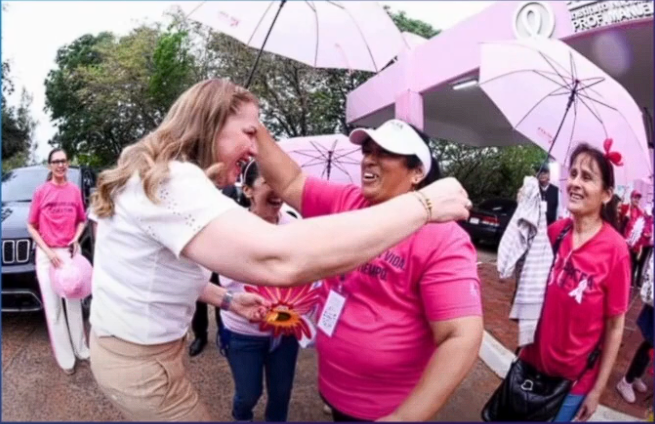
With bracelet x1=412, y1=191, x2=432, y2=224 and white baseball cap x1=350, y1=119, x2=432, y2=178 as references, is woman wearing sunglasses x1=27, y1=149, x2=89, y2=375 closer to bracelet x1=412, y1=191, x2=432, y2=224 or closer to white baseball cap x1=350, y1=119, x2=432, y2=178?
white baseball cap x1=350, y1=119, x2=432, y2=178

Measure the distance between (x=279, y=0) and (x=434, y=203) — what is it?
2.00 feet

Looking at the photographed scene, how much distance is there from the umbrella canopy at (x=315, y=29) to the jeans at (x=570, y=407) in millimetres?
991

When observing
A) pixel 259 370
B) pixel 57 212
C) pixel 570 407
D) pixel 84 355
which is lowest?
pixel 259 370

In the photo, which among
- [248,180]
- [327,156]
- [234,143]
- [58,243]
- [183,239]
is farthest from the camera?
[248,180]

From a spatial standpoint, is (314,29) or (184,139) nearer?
(184,139)

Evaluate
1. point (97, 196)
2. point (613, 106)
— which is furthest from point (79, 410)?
point (613, 106)

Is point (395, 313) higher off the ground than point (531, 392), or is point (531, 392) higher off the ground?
point (395, 313)

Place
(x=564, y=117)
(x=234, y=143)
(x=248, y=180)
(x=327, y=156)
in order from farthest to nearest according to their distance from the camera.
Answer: (x=248, y=180)
(x=327, y=156)
(x=564, y=117)
(x=234, y=143)

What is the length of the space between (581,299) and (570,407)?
0.94 ft

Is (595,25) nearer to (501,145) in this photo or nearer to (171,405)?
(501,145)

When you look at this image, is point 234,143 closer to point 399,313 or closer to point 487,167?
point 399,313

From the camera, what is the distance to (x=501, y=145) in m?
1.24

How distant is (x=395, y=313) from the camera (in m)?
0.98

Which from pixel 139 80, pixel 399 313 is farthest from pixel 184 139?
pixel 399 313
